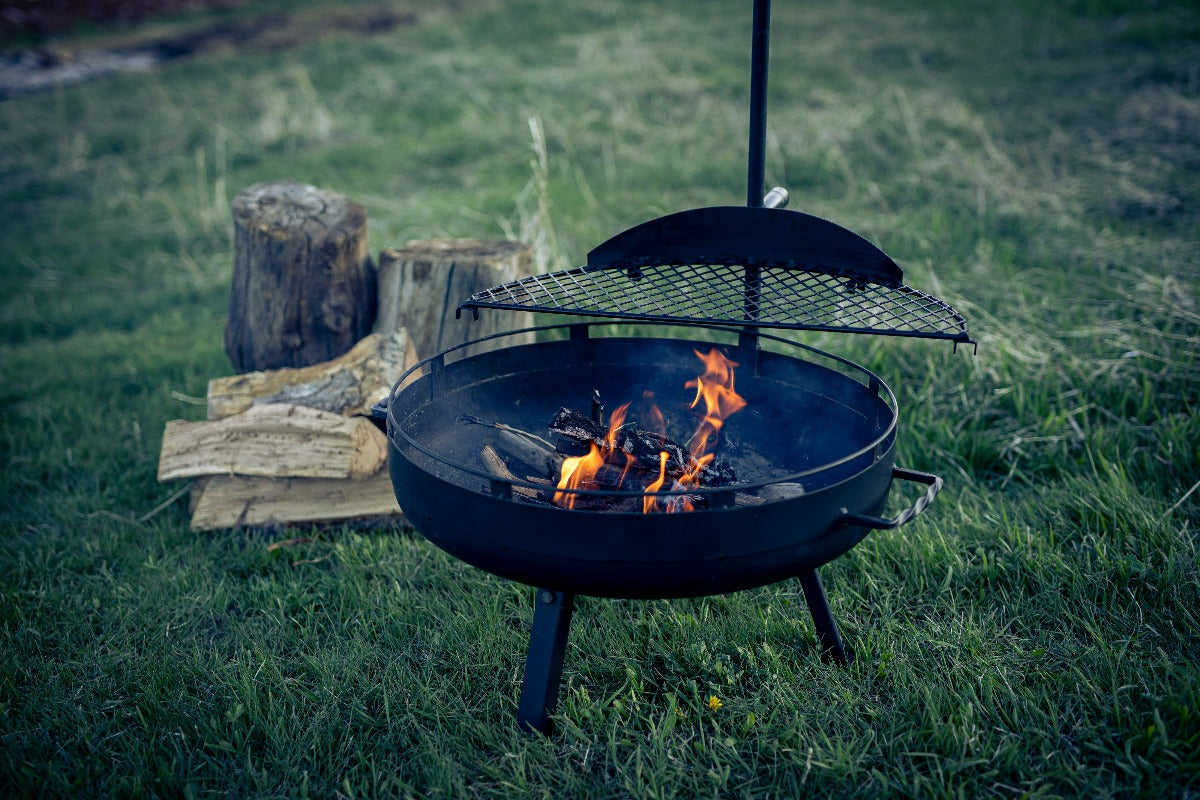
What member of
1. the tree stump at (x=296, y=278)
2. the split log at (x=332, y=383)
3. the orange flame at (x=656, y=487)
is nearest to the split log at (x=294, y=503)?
the split log at (x=332, y=383)

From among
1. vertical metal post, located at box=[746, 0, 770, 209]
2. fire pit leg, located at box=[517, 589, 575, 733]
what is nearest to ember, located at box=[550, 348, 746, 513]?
fire pit leg, located at box=[517, 589, 575, 733]

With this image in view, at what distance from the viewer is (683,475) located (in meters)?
2.56

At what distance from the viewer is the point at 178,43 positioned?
15359mm

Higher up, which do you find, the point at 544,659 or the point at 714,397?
the point at 714,397

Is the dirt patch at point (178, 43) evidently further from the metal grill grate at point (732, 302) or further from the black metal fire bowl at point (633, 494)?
the metal grill grate at point (732, 302)

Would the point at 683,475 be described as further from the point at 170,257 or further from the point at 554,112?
the point at 554,112

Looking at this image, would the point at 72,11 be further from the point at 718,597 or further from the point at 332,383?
the point at 718,597

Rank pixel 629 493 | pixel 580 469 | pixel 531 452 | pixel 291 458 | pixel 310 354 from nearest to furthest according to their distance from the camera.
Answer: pixel 629 493, pixel 580 469, pixel 531 452, pixel 291 458, pixel 310 354

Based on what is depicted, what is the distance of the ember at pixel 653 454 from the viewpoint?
8.20ft

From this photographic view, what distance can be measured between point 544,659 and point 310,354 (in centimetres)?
230

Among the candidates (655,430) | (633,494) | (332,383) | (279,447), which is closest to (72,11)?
(332,383)

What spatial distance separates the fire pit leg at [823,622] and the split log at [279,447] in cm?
175

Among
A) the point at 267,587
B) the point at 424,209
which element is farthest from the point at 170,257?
the point at 267,587

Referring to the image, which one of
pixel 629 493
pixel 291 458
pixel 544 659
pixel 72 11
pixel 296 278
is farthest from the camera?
pixel 72 11
